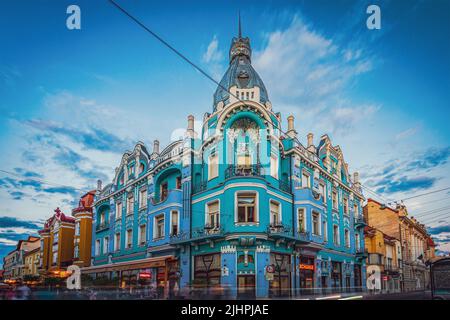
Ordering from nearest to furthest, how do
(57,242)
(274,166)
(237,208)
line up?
(237,208) < (274,166) < (57,242)

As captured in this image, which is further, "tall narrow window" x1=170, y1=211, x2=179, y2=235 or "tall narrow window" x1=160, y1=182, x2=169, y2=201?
"tall narrow window" x1=160, y1=182, x2=169, y2=201

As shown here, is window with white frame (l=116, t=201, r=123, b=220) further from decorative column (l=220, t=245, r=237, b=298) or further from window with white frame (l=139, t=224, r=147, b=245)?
decorative column (l=220, t=245, r=237, b=298)

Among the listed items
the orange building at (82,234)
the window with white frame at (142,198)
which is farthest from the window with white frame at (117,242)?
the orange building at (82,234)

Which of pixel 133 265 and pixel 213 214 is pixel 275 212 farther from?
pixel 133 265

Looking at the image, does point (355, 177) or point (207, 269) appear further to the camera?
point (355, 177)

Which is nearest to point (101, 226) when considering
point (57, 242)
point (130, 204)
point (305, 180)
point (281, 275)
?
point (130, 204)

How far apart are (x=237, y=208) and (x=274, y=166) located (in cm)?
346

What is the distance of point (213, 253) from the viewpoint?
768 inches

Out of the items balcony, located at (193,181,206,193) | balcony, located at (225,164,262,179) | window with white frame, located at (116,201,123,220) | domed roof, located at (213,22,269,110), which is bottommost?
window with white frame, located at (116,201,123,220)

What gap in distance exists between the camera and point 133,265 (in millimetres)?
24172

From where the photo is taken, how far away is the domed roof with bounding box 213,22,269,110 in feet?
73.8

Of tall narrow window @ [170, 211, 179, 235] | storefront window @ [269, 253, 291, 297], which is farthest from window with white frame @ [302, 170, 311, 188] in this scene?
tall narrow window @ [170, 211, 179, 235]

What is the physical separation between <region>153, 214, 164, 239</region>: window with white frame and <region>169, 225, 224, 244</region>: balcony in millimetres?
1698
